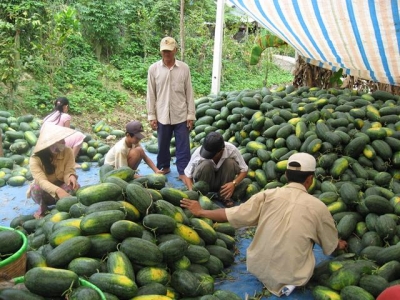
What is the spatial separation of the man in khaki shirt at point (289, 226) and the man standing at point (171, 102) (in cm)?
285

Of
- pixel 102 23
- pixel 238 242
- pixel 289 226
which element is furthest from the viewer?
pixel 102 23

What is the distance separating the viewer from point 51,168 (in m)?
4.91

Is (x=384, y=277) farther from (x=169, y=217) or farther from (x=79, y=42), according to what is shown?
(x=79, y=42)

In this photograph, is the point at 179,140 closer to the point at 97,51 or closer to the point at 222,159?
the point at 222,159

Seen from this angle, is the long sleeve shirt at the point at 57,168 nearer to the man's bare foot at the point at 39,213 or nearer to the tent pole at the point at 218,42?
the man's bare foot at the point at 39,213

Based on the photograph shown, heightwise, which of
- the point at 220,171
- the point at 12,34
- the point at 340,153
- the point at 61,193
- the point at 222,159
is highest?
the point at 12,34

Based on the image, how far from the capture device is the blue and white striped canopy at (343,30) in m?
4.37

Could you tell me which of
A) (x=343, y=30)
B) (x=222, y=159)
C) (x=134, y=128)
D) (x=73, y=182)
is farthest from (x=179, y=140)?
(x=343, y=30)

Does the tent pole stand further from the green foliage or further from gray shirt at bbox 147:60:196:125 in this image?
the green foliage

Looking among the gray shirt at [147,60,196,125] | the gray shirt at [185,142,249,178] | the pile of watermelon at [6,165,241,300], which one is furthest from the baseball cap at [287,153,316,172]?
the gray shirt at [147,60,196,125]

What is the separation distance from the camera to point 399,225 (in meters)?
4.18

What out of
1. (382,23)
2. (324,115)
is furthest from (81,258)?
(324,115)

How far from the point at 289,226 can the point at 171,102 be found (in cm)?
329

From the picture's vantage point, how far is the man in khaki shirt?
3.42 meters
